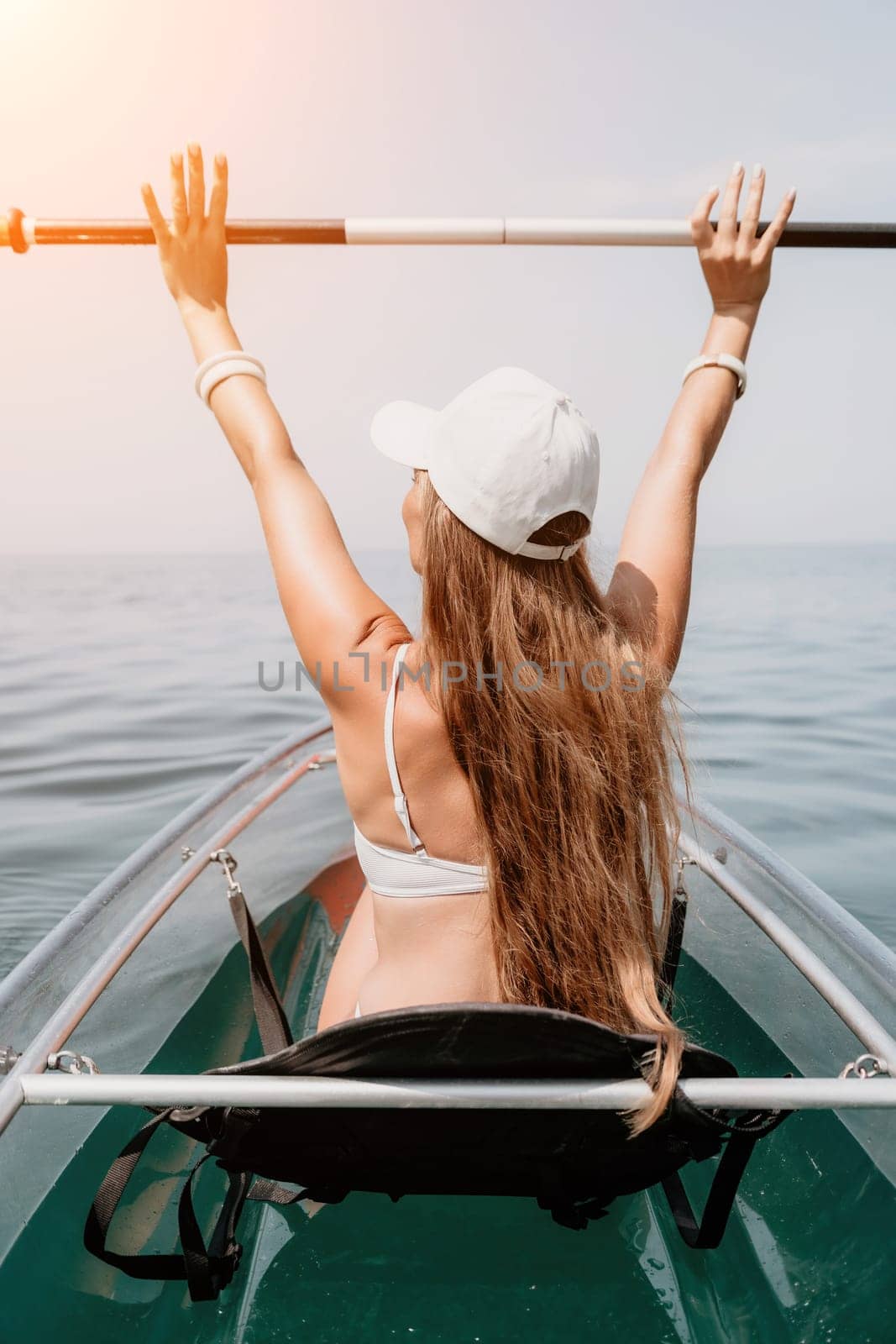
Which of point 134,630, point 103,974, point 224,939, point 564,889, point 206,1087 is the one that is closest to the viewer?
point 206,1087

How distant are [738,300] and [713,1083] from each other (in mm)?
1422

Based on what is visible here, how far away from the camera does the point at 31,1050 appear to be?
1.49 metres

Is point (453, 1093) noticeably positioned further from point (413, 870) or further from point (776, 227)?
point (776, 227)

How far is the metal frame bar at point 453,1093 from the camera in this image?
118 cm

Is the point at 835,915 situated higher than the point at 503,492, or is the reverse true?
the point at 503,492

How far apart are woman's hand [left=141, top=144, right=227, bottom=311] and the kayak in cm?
123

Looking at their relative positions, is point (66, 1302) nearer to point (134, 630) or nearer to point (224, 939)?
point (224, 939)

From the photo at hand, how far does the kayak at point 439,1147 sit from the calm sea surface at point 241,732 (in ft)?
2.06

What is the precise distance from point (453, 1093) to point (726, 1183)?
0.57m

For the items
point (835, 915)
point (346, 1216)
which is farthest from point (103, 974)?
point (835, 915)

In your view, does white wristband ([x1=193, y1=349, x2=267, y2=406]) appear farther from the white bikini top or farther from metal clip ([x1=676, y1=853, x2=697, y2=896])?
metal clip ([x1=676, y1=853, x2=697, y2=896])

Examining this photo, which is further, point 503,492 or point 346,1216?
point 346,1216

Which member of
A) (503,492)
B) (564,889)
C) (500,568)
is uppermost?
(503,492)

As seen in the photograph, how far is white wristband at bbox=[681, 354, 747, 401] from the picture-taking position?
1.82 meters
